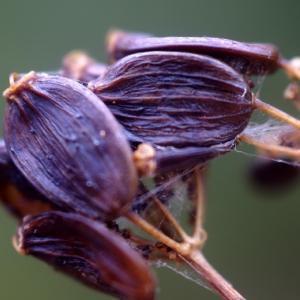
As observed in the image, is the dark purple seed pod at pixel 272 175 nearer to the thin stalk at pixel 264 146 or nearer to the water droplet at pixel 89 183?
the thin stalk at pixel 264 146

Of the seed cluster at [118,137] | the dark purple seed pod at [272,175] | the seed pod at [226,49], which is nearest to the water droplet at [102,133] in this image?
the seed cluster at [118,137]

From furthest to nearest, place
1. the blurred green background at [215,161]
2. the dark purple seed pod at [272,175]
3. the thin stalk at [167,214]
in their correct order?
the blurred green background at [215,161] → the dark purple seed pod at [272,175] → the thin stalk at [167,214]

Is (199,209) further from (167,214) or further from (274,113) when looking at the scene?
(274,113)

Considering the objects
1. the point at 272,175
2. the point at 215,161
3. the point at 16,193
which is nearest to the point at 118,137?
the point at 16,193

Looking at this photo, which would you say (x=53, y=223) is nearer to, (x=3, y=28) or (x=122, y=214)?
(x=122, y=214)

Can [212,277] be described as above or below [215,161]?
above

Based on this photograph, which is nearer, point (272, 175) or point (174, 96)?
point (174, 96)
